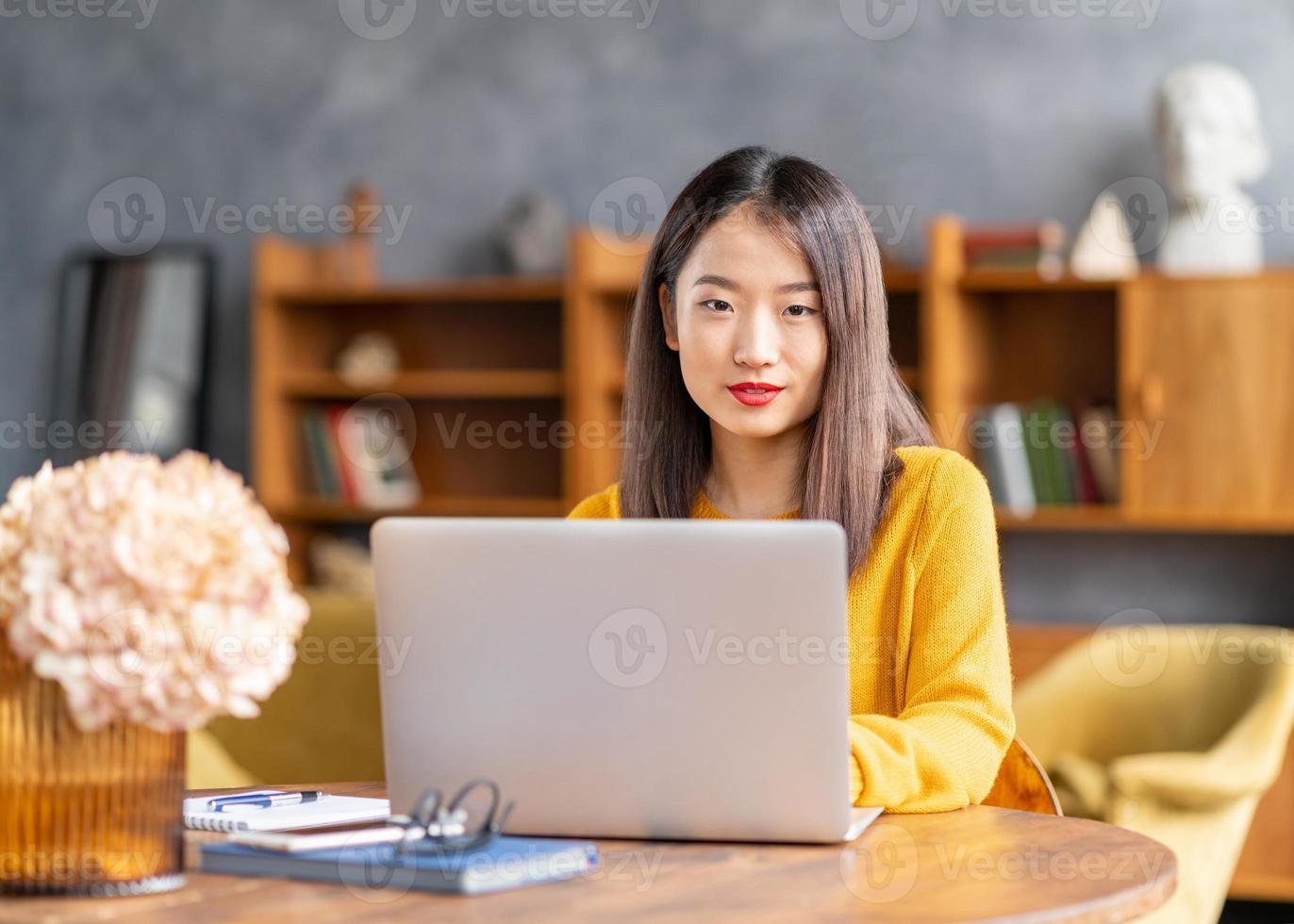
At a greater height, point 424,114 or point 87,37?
point 87,37

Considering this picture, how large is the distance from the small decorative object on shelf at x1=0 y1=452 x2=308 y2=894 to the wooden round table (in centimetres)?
5

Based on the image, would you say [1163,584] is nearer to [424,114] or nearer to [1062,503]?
[1062,503]

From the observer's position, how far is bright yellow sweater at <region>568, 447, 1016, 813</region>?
149 cm

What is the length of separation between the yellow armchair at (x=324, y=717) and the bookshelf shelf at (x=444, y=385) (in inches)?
43.8

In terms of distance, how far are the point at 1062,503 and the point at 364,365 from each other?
1.92m

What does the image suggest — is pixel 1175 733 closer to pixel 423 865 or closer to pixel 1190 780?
pixel 1190 780

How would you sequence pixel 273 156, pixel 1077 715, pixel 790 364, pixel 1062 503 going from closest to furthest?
pixel 790 364
pixel 1077 715
pixel 1062 503
pixel 273 156

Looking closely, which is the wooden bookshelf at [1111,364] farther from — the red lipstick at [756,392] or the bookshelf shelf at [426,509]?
the red lipstick at [756,392]

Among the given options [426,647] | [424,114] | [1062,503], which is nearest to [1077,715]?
[1062,503]

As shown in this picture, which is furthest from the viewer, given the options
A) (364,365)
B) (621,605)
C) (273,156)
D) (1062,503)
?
(273,156)

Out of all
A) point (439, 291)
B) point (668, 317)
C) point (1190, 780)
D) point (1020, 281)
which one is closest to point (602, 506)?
point (668, 317)

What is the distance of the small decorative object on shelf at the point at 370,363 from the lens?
14.8 feet

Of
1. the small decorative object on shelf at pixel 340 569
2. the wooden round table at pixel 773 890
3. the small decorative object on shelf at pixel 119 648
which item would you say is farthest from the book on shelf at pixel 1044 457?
the small decorative object on shelf at pixel 119 648

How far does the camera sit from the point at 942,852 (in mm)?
1359
